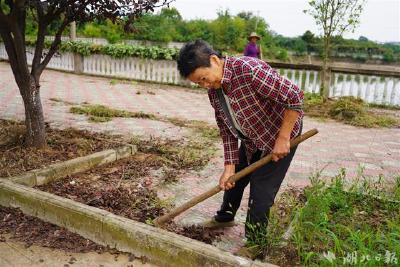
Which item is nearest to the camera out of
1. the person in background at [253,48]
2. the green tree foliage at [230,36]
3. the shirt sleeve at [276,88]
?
the shirt sleeve at [276,88]

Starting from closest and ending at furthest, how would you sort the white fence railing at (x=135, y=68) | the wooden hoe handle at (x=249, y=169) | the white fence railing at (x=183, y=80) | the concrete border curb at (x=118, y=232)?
1. the concrete border curb at (x=118, y=232)
2. the wooden hoe handle at (x=249, y=169)
3. the white fence railing at (x=183, y=80)
4. the white fence railing at (x=135, y=68)

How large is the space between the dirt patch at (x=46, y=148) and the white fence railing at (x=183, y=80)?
170 inches

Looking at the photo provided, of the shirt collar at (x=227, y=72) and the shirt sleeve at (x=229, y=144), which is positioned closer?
the shirt collar at (x=227, y=72)

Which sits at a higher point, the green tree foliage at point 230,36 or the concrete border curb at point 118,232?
the green tree foliage at point 230,36

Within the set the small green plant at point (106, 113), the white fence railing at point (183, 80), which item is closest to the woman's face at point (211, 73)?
the small green plant at point (106, 113)

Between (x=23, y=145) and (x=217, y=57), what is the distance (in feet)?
10.9

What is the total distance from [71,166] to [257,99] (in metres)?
2.55

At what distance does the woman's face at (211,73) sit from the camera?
7.96 ft

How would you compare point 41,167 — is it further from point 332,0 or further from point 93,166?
point 332,0

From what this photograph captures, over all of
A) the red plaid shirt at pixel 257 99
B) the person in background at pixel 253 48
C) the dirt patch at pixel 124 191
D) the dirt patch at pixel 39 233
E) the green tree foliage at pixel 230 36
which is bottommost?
the dirt patch at pixel 39 233

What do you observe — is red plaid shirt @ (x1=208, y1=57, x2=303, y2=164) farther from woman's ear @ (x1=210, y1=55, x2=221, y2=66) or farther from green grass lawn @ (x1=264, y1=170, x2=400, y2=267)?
green grass lawn @ (x1=264, y1=170, x2=400, y2=267)

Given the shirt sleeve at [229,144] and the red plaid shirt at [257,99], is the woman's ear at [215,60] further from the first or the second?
the shirt sleeve at [229,144]

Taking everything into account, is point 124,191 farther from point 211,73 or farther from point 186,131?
point 186,131

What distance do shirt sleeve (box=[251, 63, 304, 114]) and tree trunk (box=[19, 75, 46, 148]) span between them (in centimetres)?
315
